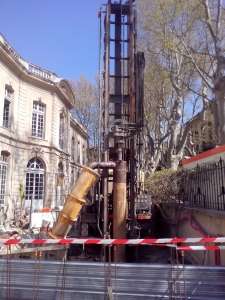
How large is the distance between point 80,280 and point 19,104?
56.2 feet

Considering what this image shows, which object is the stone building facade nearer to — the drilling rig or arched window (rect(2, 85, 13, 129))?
arched window (rect(2, 85, 13, 129))

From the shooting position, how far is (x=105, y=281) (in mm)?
4051

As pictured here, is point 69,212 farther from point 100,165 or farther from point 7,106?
point 7,106

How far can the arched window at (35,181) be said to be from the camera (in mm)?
19562

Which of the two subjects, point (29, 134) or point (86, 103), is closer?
point (29, 134)

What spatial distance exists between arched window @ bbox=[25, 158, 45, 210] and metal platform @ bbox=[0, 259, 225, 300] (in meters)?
15.5

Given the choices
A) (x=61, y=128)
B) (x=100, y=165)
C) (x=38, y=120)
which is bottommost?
(x=100, y=165)

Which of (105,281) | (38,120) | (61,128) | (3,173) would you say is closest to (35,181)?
(3,173)

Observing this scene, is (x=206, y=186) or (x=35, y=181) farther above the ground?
(x=35, y=181)

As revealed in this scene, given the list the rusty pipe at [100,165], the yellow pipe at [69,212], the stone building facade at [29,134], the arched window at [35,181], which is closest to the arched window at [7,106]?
the stone building facade at [29,134]

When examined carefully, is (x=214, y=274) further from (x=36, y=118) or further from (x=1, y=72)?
(x=36, y=118)

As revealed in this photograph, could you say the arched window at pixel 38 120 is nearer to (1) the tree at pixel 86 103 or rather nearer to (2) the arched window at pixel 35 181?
(2) the arched window at pixel 35 181

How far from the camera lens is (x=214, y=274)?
12.7ft

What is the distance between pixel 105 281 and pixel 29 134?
56.5ft
